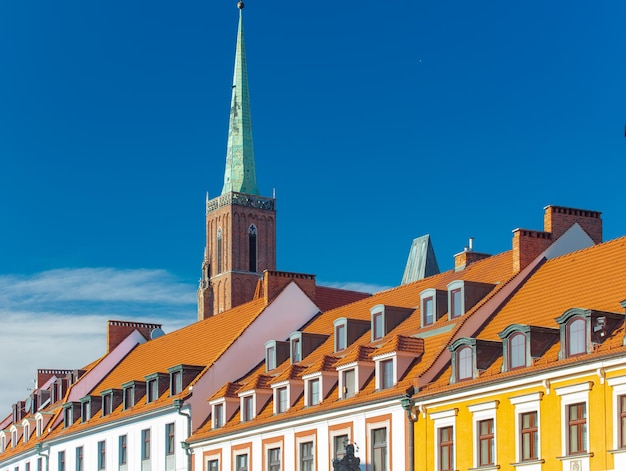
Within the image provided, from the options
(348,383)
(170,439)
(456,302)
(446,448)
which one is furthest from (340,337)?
(446,448)

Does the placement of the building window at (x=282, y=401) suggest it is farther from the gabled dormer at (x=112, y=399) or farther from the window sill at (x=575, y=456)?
the gabled dormer at (x=112, y=399)

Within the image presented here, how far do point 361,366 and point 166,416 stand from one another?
16745 millimetres

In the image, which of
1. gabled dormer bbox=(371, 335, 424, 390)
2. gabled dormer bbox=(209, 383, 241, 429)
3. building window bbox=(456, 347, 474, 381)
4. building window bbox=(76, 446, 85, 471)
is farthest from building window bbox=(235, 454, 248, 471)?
building window bbox=(76, 446, 85, 471)

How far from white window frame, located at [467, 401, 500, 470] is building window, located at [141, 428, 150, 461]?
26.5 m

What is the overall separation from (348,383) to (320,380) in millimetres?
1783

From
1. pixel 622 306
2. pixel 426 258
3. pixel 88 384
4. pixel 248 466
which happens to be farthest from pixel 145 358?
pixel 426 258

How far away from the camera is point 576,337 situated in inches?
1786

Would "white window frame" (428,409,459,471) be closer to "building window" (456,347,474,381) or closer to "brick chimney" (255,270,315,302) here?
"building window" (456,347,474,381)

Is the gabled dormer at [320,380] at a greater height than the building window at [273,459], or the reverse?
the gabled dormer at [320,380]

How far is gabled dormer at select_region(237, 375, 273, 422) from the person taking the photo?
207ft

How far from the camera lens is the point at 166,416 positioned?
70188 millimetres

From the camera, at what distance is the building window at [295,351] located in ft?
215

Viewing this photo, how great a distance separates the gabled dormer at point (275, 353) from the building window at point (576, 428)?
23895mm

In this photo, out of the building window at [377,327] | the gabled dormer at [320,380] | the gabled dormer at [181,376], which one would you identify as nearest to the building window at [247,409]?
the gabled dormer at [320,380]
